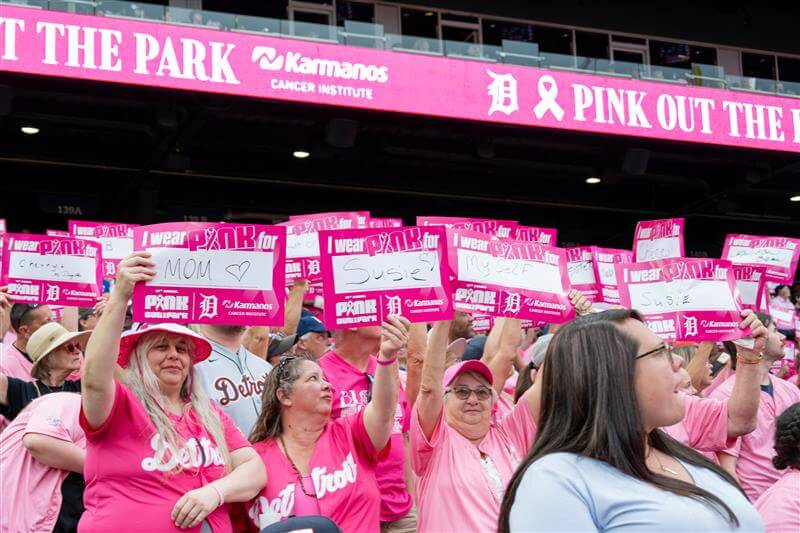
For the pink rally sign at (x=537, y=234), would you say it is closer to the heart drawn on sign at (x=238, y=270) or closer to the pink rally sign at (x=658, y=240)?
the pink rally sign at (x=658, y=240)

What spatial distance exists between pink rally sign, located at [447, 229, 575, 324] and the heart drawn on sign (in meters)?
1.19

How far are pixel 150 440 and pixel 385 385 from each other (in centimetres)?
96

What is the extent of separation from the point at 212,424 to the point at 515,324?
193 cm

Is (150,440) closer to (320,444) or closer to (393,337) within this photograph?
(320,444)

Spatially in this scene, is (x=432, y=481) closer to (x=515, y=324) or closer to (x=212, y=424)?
(x=212, y=424)

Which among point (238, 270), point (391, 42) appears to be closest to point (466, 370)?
point (238, 270)

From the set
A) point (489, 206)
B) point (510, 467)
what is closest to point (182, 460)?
point (510, 467)

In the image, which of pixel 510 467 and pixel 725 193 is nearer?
pixel 510 467

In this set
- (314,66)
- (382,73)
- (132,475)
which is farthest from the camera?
(382,73)

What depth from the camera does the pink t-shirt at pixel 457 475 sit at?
3.86m

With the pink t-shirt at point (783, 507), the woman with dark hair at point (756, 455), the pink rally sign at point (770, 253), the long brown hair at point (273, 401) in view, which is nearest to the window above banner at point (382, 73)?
the pink rally sign at point (770, 253)

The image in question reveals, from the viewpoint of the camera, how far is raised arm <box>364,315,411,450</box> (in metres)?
3.85

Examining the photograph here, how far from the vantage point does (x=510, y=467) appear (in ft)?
13.6

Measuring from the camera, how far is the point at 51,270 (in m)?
5.98
